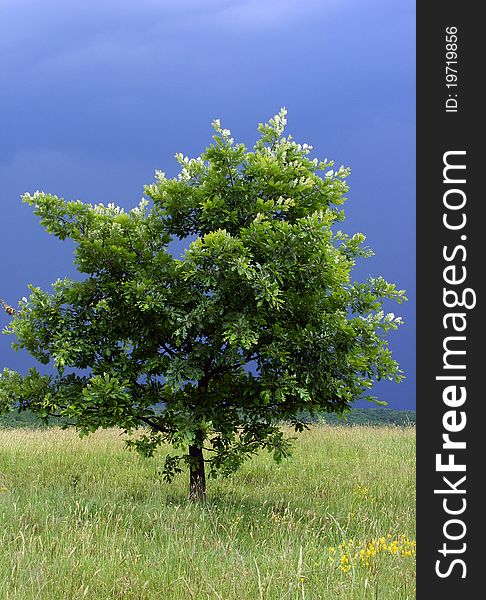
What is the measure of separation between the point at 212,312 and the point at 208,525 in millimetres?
2790

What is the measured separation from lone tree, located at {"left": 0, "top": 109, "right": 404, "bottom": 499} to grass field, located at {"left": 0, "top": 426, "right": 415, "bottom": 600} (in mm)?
1247

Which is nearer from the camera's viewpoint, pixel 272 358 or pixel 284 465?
pixel 272 358

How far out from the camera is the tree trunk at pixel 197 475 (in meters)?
10.5

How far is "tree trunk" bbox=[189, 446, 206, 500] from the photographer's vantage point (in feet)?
34.5

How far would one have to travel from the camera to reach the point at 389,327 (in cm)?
1010

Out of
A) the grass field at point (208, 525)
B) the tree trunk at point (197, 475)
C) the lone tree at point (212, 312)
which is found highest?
the lone tree at point (212, 312)

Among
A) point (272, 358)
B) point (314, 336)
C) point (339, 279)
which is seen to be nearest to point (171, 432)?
point (272, 358)

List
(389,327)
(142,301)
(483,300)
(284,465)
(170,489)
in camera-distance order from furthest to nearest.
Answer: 1. (284,465)
2. (170,489)
3. (389,327)
4. (142,301)
5. (483,300)

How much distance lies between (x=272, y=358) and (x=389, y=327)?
1849 mm

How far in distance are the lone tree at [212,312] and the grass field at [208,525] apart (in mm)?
1247

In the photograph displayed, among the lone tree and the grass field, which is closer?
the grass field

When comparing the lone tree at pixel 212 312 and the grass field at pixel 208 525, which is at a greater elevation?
the lone tree at pixel 212 312

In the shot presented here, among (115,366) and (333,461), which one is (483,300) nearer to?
(115,366)

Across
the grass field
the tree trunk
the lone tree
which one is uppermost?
the lone tree
